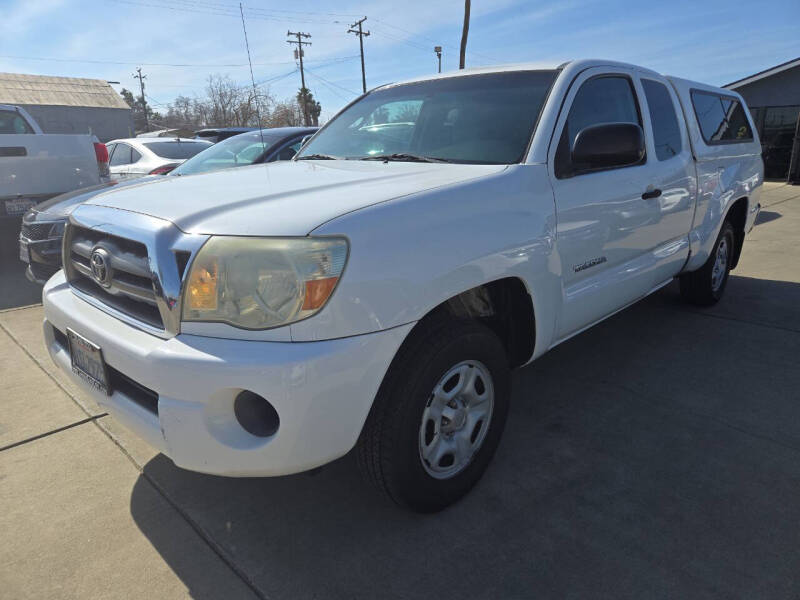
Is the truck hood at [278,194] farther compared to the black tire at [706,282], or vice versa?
the black tire at [706,282]

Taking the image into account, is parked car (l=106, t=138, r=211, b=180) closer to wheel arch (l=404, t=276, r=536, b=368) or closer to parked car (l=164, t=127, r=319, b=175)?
parked car (l=164, t=127, r=319, b=175)

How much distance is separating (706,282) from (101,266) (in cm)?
440

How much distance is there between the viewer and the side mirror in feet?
8.23

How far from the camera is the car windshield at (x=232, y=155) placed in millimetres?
5730

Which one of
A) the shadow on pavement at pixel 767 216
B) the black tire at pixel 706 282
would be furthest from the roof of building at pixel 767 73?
the black tire at pixel 706 282

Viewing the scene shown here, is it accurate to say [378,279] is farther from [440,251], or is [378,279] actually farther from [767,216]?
[767,216]

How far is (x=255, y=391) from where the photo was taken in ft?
5.41

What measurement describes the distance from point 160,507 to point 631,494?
195 cm

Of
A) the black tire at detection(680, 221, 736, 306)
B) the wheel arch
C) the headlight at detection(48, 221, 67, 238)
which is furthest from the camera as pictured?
the headlight at detection(48, 221, 67, 238)

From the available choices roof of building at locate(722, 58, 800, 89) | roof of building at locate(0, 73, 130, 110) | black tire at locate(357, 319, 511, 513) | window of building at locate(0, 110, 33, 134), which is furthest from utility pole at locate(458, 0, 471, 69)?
roof of building at locate(0, 73, 130, 110)

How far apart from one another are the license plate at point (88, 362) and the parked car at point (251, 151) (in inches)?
147

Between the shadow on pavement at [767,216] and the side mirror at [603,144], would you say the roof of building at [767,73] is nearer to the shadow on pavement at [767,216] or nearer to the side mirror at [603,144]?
the shadow on pavement at [767,216]

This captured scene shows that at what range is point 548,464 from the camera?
2.58 metres

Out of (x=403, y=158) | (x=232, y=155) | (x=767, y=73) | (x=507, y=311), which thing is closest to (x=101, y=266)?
(x=403, y=158)
